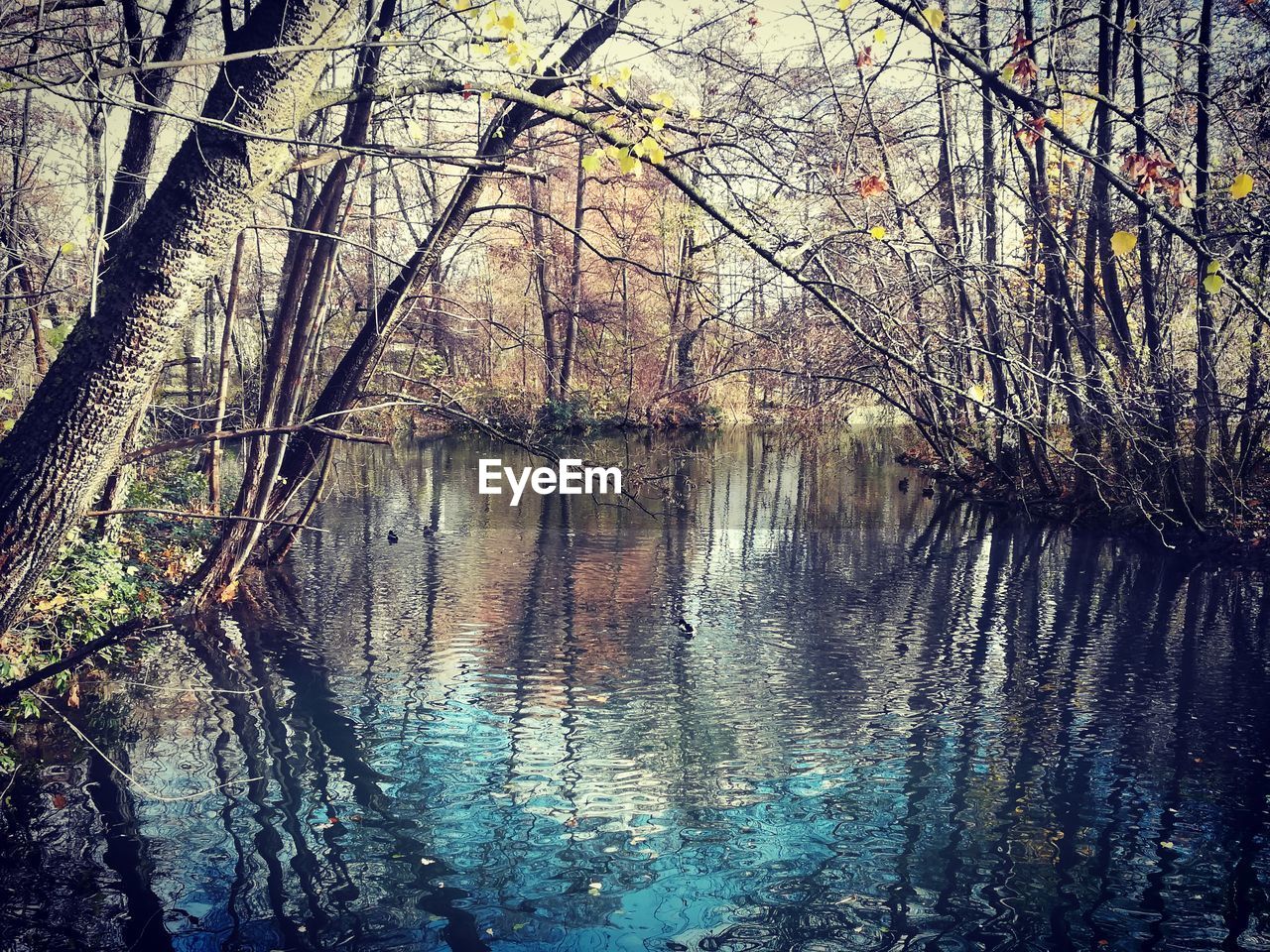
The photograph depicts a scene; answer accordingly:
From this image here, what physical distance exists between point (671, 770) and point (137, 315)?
14.9ft

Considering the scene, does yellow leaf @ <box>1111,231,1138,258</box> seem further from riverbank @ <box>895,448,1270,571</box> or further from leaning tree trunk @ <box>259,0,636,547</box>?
riverbank @ <box>895,448,1270,571</box>

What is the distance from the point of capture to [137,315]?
3510mm

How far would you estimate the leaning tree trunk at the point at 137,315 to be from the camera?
349 cm

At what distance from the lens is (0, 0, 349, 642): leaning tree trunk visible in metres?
3.49

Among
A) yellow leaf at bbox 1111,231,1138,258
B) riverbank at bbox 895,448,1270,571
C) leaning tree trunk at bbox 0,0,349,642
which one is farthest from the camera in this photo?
riverbank at bbox 895,448,1270,571

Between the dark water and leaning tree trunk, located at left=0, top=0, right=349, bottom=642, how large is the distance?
7.63ft

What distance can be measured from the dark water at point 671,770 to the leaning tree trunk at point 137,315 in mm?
2324

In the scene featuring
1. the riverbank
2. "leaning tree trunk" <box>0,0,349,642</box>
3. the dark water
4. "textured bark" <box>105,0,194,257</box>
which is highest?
"textured bark" <box>105,0,194,257</box>

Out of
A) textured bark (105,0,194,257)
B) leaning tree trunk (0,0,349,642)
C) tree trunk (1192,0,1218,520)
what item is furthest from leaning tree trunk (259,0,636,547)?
tree trunk (1192,0,1218,520)

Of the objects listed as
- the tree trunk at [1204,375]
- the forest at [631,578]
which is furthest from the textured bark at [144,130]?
the tree trunk at [1204,375]

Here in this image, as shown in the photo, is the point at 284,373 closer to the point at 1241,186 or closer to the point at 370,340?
the point at 370,340

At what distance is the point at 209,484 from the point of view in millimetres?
13156

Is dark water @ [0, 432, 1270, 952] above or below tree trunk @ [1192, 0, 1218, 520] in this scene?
below

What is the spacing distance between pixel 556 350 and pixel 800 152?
103ft
